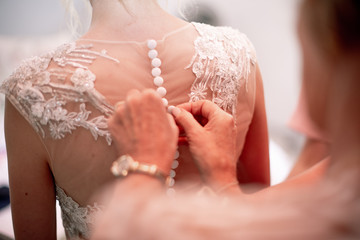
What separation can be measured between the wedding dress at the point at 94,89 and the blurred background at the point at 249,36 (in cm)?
20

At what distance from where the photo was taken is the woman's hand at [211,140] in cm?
58

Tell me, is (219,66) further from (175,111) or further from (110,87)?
(110,87)

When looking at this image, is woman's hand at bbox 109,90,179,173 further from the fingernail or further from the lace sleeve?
the lace sleeve

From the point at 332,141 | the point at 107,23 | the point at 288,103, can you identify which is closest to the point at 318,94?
the point at 332,141

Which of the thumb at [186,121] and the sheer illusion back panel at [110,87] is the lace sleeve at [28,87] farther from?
the thumb at [186,121]

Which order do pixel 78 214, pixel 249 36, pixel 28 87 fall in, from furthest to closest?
pixel 249 36, pixel 78 214, pixel 28 87

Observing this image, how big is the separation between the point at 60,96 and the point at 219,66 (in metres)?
0.38

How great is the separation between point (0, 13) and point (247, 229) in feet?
9.31

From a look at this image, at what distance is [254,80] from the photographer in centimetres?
80

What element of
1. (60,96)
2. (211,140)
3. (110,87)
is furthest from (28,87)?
(211,140)

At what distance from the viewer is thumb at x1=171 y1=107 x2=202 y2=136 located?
0.60 meters

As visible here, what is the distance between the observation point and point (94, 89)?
61cm

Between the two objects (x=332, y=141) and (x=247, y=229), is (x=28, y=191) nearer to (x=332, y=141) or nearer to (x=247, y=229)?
(x=247, y=229)

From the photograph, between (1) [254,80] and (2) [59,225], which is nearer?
(1) [254,80]
